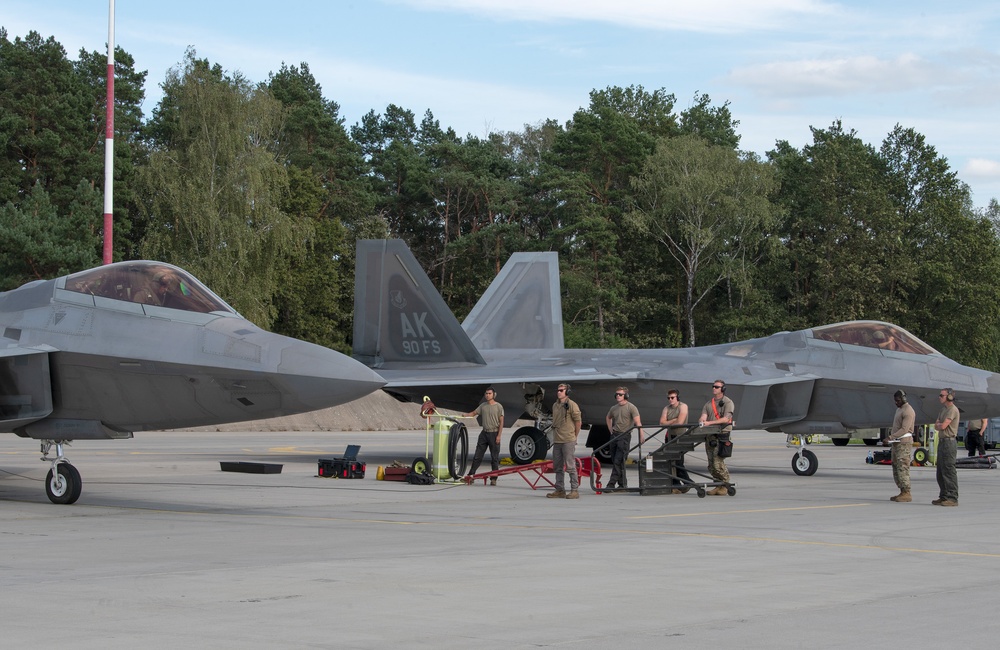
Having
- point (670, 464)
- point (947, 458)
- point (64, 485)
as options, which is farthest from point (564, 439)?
point (64, 485)

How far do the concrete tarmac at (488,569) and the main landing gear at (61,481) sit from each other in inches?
6.2

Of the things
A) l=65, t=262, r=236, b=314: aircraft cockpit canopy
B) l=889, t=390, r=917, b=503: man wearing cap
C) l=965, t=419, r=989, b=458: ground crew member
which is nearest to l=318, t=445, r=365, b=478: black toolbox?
l=65, t=262, r=236, b=314: aircraft cockpit canopy

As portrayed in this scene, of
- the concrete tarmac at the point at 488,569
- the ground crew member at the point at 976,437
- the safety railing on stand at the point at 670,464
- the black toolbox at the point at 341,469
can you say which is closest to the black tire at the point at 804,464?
the concrete tarmac at the point at 488,569

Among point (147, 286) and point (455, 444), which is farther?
point (455, 444)

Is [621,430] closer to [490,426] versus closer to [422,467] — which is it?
[490,426]

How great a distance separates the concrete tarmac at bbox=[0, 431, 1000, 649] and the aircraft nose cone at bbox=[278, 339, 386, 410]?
→ 137 cm

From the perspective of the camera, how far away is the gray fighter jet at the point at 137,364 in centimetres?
1225

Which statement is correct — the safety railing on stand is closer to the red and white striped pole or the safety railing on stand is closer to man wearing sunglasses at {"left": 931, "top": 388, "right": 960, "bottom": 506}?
man wearing sunglasses at {"left": 931, "top": 388, "right": 960, "bottom": 506}

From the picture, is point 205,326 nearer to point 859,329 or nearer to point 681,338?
point 859,329

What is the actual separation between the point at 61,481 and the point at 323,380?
3.94 m

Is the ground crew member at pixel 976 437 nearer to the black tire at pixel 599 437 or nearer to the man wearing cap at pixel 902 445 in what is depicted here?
the black tire at pixel 599 437

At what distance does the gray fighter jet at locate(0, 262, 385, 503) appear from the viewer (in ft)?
40.2

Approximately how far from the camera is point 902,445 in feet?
50.4

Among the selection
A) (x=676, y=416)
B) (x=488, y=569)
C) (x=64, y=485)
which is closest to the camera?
(x=488, y=569)
